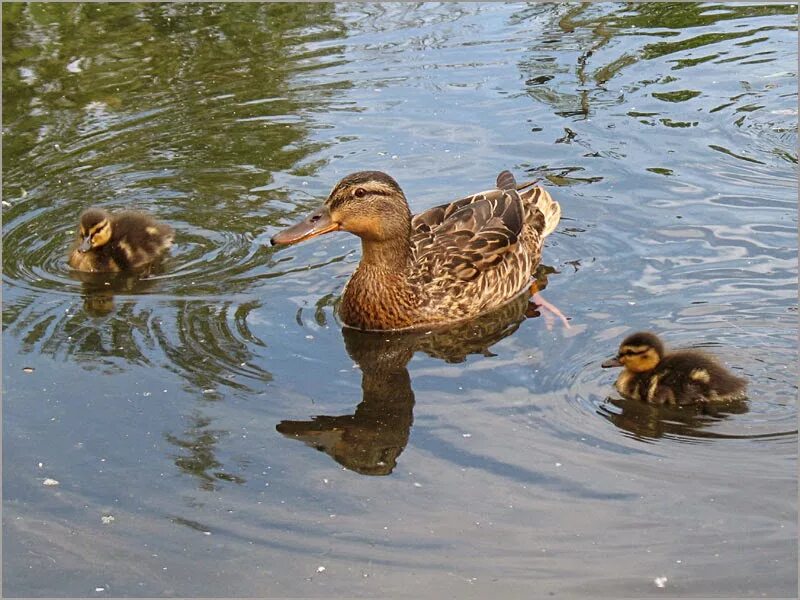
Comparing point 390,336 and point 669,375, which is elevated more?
point 669,375

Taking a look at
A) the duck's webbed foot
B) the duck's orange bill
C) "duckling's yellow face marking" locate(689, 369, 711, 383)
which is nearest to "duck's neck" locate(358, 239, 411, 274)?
the duck's orange bill

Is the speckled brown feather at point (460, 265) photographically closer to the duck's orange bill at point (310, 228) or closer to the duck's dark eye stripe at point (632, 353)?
the duck's orange bill at point (310, 228)

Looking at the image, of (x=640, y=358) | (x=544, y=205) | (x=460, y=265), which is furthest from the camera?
(x=544, y=205)

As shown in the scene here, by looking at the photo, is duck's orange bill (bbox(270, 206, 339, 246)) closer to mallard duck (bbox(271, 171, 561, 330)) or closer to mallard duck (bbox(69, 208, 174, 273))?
mallard duck (bbox(271, 171, 561, 330))

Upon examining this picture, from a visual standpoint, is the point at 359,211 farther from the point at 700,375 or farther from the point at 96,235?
the point at 700,375

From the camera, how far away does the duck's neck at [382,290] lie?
6.95 meters

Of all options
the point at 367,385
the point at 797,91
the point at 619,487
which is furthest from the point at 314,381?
the point at 797,91

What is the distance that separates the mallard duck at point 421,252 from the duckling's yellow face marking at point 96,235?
1377mm

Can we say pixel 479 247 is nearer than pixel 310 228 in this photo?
No

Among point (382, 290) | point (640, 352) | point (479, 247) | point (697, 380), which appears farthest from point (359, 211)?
point (697, 380)

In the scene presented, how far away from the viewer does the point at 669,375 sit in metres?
5.84

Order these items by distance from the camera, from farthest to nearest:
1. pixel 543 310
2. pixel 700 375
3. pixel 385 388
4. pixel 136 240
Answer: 1. pixel 136 240
2. pixel 543 310
3. pixel 385 388
4. pixel 700 375

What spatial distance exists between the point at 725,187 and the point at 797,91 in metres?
1.93

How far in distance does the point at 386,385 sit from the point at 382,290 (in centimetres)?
84
